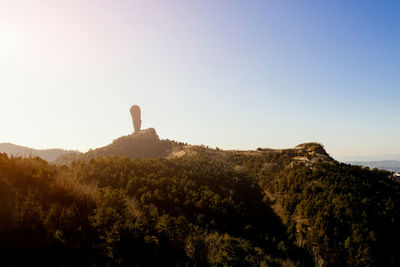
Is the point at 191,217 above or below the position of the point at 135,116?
below

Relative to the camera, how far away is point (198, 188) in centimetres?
3569

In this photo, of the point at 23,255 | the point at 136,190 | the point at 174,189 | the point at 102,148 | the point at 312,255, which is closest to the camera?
the point at 23,255

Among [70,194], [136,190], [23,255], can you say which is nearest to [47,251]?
[23,255]

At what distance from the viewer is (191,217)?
1003 inches

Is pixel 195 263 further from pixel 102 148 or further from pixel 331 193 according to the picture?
pixel 102 148

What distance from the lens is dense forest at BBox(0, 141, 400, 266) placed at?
8359 mm

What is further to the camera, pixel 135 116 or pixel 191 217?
pixel 135 116

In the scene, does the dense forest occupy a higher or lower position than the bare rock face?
lower

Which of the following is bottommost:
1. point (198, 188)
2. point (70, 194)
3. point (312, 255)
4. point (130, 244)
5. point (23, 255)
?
point (312, 255)

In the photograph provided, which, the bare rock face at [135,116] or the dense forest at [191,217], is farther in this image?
the bare rock face at [135,116]

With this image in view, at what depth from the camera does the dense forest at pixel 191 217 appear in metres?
8.36

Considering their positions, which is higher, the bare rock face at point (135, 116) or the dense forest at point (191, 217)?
the bare rock face at point (135, 116)

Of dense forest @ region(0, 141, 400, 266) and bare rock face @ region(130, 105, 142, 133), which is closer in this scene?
dense forest @ region(0, 141, 400, 266)

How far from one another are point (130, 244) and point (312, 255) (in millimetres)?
25412
